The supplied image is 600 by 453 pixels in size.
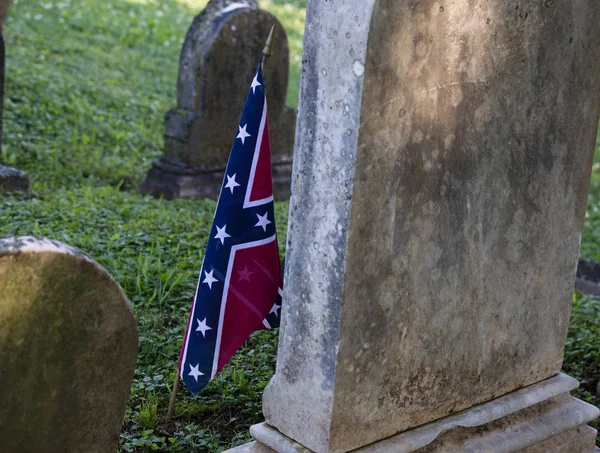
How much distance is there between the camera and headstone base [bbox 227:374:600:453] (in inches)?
109

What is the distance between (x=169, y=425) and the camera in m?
3.45

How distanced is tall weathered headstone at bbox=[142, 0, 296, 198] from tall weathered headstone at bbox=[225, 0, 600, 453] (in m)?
4.65

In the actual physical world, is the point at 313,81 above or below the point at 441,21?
below

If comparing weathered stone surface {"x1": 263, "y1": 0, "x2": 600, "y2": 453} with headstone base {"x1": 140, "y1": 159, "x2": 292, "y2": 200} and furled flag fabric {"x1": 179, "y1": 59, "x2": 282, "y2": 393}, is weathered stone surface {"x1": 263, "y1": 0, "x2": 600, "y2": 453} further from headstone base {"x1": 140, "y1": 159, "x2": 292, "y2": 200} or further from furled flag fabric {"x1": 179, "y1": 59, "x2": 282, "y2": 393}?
headstone base {"x1": 140, "y1": 159, "x2": 292, "y2": 200}

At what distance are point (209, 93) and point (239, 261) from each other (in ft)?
15.3

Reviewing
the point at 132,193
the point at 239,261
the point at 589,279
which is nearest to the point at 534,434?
the point at 239,261

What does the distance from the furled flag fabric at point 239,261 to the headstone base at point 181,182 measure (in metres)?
4.46

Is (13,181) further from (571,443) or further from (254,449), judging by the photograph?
(571,443)

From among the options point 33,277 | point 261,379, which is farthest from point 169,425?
point 33,277

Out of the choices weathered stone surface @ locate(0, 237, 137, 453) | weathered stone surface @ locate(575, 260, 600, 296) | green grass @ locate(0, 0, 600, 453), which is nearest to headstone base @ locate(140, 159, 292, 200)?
green grass @ locate(0, 0, 600, 453)

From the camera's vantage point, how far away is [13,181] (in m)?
6.59

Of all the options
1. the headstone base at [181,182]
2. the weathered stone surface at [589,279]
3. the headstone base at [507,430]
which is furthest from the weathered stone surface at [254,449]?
the headstone base at [181,182]

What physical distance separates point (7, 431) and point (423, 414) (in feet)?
4.52

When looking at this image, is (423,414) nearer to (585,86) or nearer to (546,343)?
(546,343)
